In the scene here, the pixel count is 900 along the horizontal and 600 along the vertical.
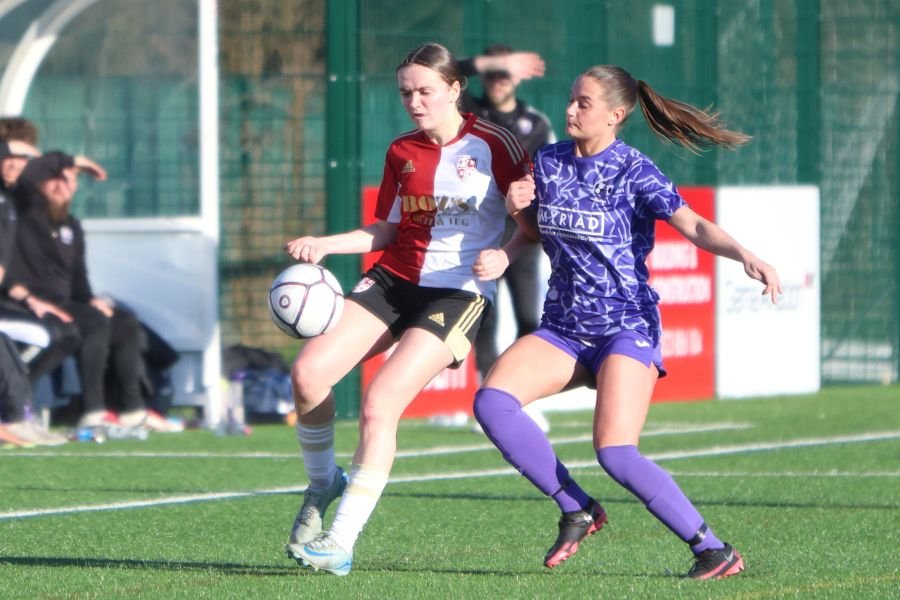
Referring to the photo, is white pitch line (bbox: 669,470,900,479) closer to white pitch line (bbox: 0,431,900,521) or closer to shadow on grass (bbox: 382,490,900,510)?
white pitch line (bbox: 0,431,900,521)

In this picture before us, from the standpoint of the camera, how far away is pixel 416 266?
6.72m

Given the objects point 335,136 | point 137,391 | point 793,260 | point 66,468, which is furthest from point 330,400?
point 793,260

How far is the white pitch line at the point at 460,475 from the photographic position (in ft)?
27.1

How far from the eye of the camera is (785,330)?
15336mm

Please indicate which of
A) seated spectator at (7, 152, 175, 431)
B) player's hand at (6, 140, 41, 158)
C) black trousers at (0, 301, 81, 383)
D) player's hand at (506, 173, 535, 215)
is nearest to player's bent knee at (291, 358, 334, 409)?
player's hand at (506, 173, 535, 215)

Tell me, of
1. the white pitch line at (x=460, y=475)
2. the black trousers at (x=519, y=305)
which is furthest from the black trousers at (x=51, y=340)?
the white pitch line at (x=460, y=475)

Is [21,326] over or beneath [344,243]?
beneath

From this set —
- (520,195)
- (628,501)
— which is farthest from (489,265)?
(628,501)

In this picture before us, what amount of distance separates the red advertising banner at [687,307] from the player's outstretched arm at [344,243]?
24.9ft

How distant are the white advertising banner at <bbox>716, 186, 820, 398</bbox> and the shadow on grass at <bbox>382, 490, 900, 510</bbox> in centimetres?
645

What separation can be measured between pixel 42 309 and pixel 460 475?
136 inches

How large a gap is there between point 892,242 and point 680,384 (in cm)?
295

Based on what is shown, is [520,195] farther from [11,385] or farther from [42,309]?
[42,309]

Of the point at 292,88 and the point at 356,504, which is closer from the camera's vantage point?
the point at 356,504
